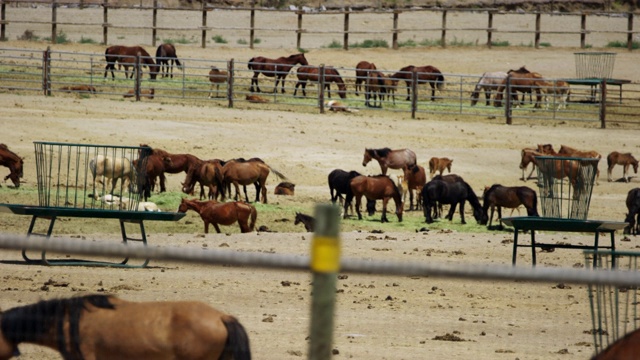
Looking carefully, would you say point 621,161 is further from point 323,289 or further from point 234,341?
point 323,289

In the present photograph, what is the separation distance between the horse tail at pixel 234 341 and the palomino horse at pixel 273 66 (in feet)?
88.5

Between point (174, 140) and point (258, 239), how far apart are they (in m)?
10.9

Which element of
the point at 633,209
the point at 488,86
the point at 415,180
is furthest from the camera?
the point at 488,86

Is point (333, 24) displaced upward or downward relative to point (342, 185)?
upward

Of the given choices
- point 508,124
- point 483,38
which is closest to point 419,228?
point 508,124

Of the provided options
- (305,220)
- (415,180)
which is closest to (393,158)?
(415,180)

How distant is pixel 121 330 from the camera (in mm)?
5082

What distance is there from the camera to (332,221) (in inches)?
137

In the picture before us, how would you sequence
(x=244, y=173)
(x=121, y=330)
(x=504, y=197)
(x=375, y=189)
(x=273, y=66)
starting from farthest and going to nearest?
(x=273, y=66) → (x=244, y=173) → (x=375, y=189) → (x=504, y=197) → (x=121, y=330)

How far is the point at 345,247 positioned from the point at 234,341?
9.29m

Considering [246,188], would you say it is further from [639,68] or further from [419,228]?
[639,68]

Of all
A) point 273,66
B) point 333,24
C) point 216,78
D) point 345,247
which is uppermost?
point 333,24

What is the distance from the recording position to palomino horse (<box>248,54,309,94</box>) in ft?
107

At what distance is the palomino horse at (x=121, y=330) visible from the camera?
495cm
